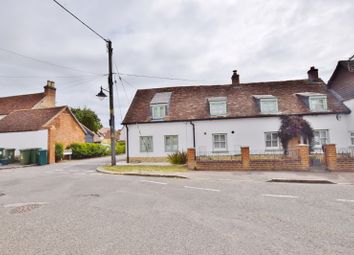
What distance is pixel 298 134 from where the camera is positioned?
18.8 meters

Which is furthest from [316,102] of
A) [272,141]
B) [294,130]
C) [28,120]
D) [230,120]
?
[28,120]

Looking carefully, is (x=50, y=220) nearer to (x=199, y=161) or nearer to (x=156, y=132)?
(x=199, y=161)

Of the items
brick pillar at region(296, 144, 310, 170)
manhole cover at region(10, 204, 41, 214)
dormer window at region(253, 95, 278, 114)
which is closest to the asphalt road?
manhole cover at region(10, 204, 41, 214)

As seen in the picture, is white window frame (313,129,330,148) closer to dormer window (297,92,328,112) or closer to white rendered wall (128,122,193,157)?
dormer window (297,92,328,112)

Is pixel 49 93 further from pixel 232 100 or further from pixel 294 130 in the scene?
pixel 294 130

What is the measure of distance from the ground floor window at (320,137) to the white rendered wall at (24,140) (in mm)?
25471

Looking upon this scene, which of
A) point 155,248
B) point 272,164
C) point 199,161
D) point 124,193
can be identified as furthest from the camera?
point 199,161

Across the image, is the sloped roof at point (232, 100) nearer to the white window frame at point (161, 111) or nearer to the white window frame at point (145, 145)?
the white window frame at point (161, 111)

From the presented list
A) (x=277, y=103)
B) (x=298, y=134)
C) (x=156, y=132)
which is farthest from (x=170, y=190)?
(x=277, y=103)

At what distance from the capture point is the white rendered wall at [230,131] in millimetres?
19484

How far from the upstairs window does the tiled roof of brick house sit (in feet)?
1.38

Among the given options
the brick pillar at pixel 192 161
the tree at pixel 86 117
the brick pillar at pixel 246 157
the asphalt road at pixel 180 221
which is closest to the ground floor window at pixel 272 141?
the brick pillar at pixel 246 157

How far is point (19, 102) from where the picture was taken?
128 feet

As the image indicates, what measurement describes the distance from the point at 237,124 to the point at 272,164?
6.63 metres
